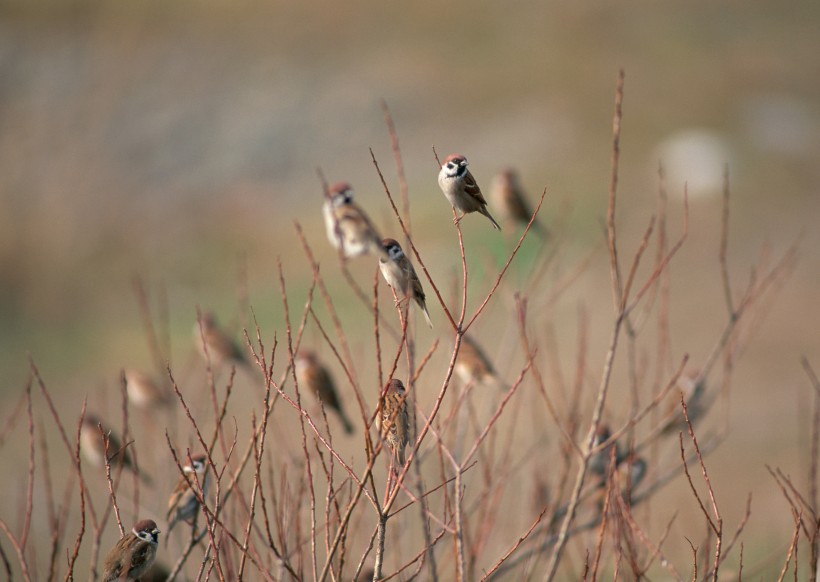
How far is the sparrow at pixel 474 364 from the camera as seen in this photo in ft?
24.5

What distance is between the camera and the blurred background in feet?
59.4

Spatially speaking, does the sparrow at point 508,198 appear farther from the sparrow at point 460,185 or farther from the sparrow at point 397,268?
the sparrow at point 397,268

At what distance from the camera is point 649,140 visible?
20.4 m

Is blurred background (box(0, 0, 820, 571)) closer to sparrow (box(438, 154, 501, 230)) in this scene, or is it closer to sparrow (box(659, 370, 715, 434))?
sparrow (box(659, 370, 715, 434))

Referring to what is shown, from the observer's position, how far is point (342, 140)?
22.8 m

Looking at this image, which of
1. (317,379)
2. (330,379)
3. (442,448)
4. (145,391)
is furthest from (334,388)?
(442,448)

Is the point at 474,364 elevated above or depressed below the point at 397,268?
above

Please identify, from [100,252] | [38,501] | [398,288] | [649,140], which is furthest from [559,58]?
[398,288]

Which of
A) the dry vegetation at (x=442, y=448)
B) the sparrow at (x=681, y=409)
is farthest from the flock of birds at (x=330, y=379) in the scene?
the sparrow at (x=681, y=409)

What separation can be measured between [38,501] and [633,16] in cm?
1791

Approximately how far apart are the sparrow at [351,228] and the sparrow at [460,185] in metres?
0.87

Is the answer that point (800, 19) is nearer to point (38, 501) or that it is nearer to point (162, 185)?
point (162, 185)

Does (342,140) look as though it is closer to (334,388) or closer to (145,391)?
(145,391)

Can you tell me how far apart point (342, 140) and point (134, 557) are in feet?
60.2
